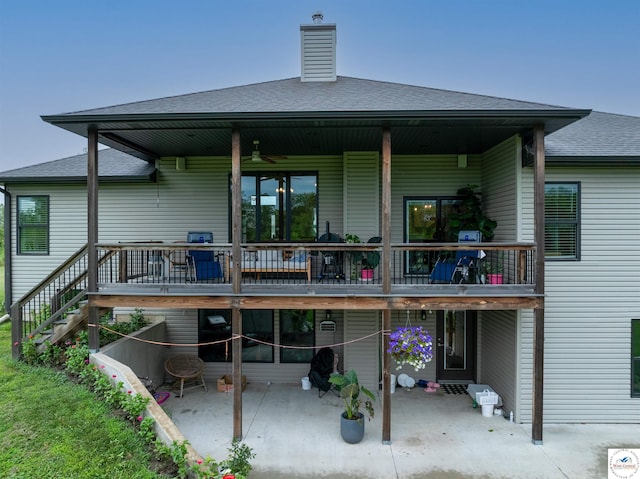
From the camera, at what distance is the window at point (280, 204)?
9.32 metres

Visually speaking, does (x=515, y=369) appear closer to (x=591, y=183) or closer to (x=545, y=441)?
(x=545, y=441)

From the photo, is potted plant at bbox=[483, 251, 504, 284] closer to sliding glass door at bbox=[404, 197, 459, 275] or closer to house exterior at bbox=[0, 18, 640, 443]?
house exterior at bbox=[0, 18, 640, 443]

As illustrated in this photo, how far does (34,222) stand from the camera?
386 inches

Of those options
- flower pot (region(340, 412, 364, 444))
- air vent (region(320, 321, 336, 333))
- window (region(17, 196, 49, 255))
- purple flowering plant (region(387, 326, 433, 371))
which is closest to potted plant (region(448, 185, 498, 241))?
purple flowering plant (region(387, 326, 433, 371))

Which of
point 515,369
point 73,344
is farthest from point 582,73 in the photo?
point 73,344

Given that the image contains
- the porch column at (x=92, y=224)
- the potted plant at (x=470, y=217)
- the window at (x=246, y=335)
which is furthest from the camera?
the window at (x=246, y=335)

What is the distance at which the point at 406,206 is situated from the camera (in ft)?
30.5

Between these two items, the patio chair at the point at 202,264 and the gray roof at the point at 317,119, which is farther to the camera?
the patio chair at the point at 202,264

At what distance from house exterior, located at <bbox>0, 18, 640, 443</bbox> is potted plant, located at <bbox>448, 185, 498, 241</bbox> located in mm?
197

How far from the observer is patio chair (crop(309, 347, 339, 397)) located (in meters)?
8.59

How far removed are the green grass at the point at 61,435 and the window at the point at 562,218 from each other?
7592 mm

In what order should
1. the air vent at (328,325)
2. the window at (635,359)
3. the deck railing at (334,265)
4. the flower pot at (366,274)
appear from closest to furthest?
1. the deck railing at (334,265)
2. the window at (635,359)
3. the flower pot at (366,274)
4. the air vent at (328,325)

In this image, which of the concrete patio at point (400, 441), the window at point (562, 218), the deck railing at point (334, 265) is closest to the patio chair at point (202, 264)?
the deck railing at point (334, 265)

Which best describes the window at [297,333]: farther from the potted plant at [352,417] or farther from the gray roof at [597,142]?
the gray roof at [597,142]
